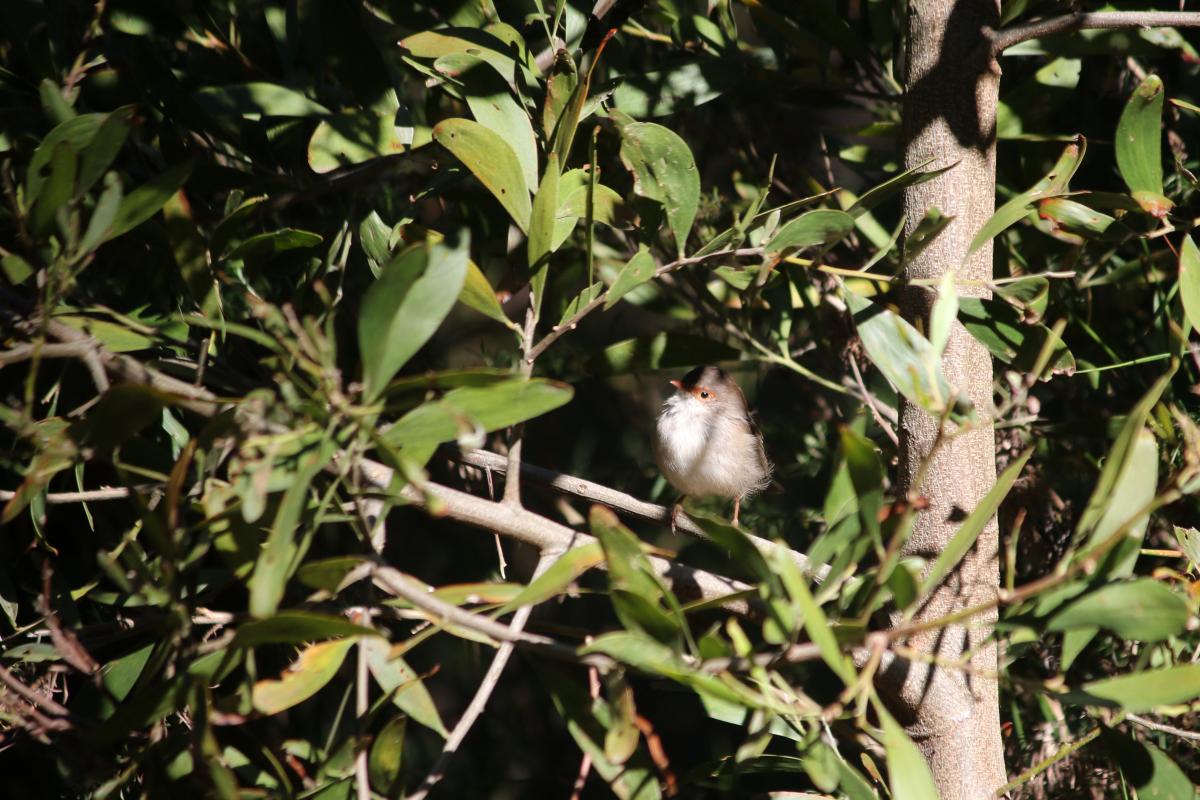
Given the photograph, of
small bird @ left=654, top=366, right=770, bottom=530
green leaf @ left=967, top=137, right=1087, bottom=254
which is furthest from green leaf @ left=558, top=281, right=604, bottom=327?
small bird @ left=654, top=366, right=770, bottom=530

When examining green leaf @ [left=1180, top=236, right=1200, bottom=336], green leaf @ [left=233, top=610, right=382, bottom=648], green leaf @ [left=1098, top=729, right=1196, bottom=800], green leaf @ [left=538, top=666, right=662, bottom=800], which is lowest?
green leaf @ [left=538, top=666, right=662, bottom=800]

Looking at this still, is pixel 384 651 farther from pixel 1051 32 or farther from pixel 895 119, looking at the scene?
pixel 895 119

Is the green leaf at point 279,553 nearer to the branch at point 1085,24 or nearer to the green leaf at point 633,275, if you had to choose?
the green leaf at point 633,275

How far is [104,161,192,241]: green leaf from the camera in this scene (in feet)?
4.24

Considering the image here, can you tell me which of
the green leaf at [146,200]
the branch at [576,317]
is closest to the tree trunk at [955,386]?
the branch at [576,317]

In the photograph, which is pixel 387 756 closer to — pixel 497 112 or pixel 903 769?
pixel 903 769

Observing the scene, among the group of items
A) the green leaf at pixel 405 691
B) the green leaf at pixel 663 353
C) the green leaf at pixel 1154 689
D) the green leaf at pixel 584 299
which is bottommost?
the green leaf at pixel 405 691

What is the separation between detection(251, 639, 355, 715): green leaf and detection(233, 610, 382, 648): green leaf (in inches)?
1.7

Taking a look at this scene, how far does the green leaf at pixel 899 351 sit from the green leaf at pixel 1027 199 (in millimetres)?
225

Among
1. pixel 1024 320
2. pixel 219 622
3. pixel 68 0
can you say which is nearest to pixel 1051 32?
pixel 1024 320

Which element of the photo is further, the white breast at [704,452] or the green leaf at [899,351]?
the white breast at [704,452]

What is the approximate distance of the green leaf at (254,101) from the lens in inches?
63.5

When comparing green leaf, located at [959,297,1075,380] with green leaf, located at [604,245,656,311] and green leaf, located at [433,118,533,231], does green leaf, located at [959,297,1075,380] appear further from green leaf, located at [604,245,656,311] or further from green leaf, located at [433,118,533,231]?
green leaf, located at [433,118,533,231]

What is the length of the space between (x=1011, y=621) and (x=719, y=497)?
1.74 meters
